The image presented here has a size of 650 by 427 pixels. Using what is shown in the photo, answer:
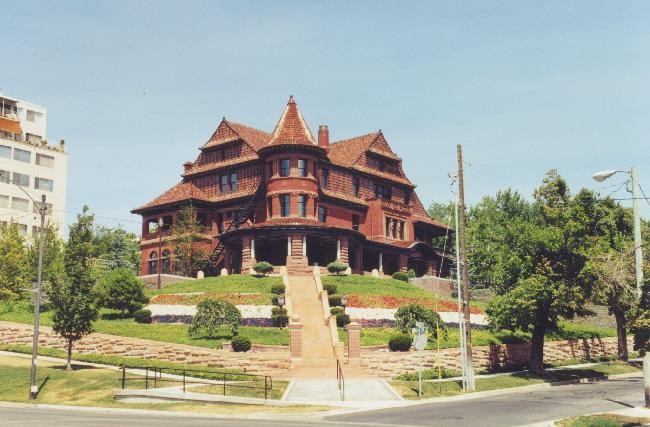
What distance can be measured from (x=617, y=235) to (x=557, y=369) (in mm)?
11371

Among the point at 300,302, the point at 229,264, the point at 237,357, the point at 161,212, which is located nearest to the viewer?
the point at 237,357

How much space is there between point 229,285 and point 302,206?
12463 millimetres

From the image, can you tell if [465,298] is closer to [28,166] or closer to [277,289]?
[277,289]

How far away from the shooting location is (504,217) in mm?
94188

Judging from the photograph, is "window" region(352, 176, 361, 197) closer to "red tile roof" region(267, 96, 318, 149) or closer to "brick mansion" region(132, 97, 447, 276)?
"brick mansion" region(132, 97, 447, 276)

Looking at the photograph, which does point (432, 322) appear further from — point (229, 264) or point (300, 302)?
point (229, 264)

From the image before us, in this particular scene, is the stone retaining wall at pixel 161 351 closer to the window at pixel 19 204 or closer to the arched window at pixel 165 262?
the arched window at pixel 165 262

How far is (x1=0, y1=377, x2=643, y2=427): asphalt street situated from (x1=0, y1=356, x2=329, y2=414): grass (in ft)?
4.57

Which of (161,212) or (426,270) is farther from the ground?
(161,212)

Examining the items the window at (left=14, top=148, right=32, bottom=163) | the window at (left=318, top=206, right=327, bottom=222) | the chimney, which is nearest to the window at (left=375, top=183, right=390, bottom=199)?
the chimney

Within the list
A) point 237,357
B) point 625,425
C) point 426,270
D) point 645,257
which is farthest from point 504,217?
point 625,425

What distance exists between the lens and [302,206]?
6059 cm

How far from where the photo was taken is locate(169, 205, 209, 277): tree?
61844mm

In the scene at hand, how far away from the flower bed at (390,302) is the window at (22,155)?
55.4 meters
